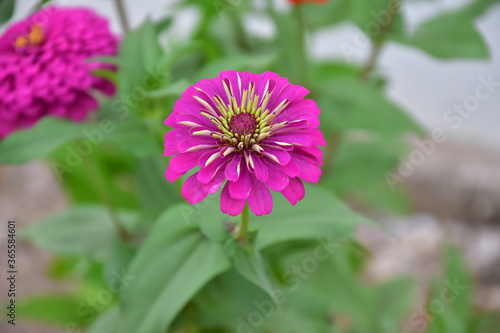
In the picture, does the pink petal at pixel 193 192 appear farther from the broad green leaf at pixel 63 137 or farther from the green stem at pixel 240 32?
the green stem at pixel 240 32

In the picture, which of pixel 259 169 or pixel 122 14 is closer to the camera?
pixel 259 169

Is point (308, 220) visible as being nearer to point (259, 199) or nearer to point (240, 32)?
point (259, 199)

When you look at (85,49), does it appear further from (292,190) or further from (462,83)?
(462,83)

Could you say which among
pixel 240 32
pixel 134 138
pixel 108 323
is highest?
pixel 240 32

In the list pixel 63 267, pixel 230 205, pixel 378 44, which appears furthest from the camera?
pixel 63 267

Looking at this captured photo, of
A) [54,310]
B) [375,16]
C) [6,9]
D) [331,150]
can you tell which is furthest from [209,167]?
[54,310]

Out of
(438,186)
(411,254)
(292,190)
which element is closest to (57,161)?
(292,190)
